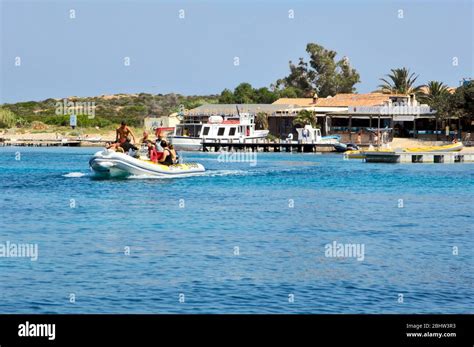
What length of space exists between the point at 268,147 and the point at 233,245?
74.1 m

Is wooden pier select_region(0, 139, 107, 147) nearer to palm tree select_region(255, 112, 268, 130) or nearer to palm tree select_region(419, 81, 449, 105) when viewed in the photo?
palm tree select_region(255, 112, 268, 130)

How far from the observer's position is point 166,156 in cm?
5353

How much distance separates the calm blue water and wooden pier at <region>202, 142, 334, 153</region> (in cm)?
4247

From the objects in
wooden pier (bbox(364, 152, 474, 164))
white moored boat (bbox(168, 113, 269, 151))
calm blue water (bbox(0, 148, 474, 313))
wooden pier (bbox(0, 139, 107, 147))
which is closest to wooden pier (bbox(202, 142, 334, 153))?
white moored boat (bbox(168, 113, 269, 151))

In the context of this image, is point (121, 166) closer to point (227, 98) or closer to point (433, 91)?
point (433, 91)

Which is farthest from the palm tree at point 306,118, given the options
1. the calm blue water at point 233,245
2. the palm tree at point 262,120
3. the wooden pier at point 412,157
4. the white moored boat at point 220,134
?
the calm blue water at point 233,245

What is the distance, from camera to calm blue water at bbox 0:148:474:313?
21.2 m

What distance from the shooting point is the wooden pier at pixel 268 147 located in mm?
98688

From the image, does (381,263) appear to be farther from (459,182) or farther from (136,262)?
(459,182)

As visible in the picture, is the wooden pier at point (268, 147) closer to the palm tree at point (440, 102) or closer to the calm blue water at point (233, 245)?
the palm tree at point (440, 102)

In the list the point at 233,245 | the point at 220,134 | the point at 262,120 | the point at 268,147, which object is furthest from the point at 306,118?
the point at 233,245

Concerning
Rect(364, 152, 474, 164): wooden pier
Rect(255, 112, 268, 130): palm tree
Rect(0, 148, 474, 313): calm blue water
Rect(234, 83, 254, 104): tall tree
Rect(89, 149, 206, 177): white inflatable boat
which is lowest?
Rect(0, 148, 474, 313): calm blue water
